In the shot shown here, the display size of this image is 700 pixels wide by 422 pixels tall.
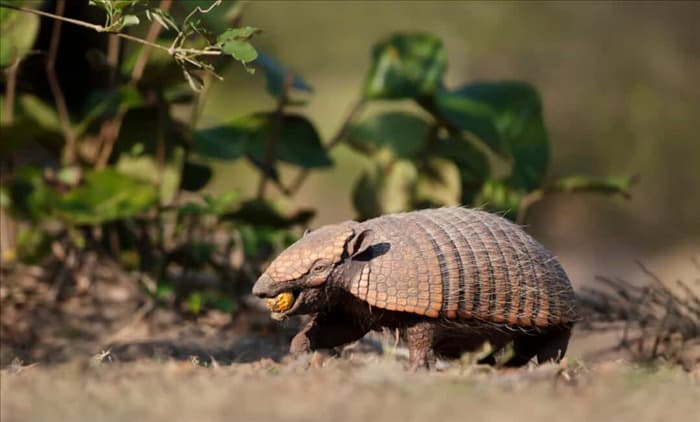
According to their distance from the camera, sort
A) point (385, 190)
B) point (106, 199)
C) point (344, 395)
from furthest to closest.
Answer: point (385, 190)
point (106, 199)
point (344, 395)

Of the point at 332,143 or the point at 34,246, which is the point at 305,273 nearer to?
the point at 34,246

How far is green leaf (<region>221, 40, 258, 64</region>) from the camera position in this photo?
13.5 feet

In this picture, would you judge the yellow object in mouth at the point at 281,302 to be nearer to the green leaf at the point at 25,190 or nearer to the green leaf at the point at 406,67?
the green leaf at the point at 25,190

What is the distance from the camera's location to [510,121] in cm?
801

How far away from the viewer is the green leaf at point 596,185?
753 cm

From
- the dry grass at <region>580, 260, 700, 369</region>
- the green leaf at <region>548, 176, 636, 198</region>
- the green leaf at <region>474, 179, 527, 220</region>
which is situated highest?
the green leaf at <region>548, 176, 636, 198</region>

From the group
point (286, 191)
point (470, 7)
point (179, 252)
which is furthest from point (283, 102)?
point (470, 7)

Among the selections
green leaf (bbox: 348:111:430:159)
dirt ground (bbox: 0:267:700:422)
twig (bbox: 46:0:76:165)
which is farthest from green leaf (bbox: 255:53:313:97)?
dirt ground (bbox: 0:267:700:422)

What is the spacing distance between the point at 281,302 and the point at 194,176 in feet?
11.2

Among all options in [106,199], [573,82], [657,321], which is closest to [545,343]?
[657,321]

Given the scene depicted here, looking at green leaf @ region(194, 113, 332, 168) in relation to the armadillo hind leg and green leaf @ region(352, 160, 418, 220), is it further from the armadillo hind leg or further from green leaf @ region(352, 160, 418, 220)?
the armadillo hind leg

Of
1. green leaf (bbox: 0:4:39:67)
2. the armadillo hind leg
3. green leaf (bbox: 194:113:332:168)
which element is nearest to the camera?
the armadillo hind leg

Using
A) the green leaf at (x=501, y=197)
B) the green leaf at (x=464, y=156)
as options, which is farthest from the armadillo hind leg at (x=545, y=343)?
the green leaf at (x=464, y=156)

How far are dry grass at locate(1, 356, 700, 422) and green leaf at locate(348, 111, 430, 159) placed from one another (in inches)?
165
